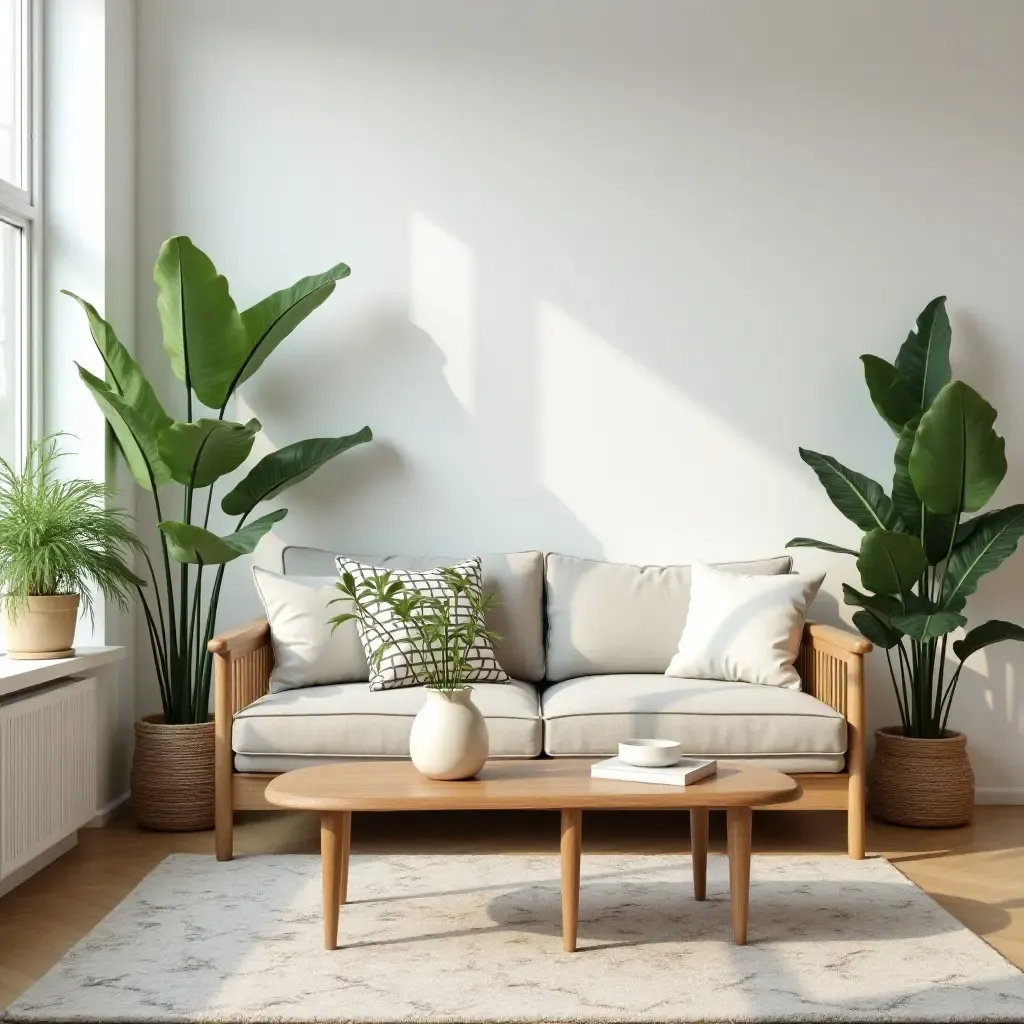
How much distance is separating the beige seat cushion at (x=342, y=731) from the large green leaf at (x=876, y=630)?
1.25 metres

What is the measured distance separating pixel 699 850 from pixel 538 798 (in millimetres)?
709

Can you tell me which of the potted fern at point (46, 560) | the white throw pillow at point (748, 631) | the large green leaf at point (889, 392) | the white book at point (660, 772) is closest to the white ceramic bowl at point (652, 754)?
the white book at point (660, 772)

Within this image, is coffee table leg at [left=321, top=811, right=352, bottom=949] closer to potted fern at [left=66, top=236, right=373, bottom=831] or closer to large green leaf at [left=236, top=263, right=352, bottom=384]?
potted fern at [left=66, top=236, right=373, bottom=831]

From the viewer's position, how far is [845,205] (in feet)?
15.4

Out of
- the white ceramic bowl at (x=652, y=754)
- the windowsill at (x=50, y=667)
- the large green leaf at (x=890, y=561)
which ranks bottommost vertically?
the white ceramic bowl at (x=652, y=754)

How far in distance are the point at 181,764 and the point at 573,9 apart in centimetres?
317

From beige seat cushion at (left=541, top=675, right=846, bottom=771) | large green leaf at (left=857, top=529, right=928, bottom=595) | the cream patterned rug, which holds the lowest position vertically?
the cream patterned rug

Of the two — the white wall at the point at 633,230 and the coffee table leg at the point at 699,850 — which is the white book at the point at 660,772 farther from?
the white wall at the point at 633,230

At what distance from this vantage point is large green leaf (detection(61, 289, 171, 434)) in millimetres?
4125

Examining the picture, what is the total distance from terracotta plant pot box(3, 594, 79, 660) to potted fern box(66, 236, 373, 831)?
1.35ft

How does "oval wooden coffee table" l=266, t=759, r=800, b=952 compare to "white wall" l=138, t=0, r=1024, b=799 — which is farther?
"white wall" l=138, t=0, r=1024, b=799

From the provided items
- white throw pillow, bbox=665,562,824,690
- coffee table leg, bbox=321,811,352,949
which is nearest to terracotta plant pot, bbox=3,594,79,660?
coffee table leg, bbox=321,811,352,949

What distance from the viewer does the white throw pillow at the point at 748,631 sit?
13.2 feet

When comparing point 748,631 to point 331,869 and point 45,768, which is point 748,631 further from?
point 45,768
